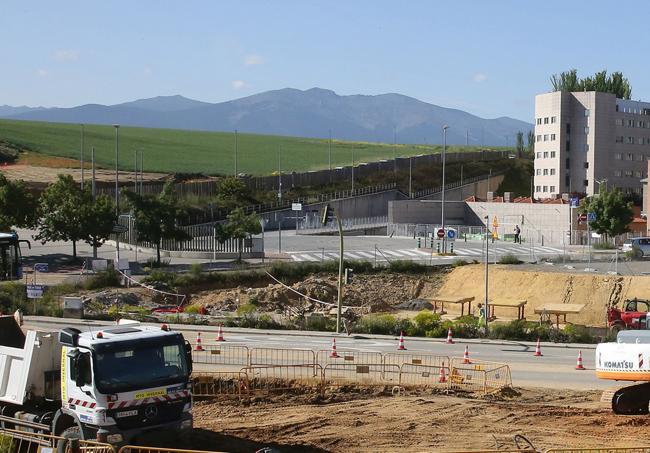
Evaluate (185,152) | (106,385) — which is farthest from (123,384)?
(185,152)

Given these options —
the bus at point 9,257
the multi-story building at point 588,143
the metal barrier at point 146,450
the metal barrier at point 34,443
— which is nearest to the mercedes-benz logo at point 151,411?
the metal barrier at point 146,450

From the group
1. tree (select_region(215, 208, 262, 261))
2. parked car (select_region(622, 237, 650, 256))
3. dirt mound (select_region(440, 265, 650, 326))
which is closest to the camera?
dirt mound (select_region(440, 265, 650, 326))

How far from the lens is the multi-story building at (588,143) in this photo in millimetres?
96312

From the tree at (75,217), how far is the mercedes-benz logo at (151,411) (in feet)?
137

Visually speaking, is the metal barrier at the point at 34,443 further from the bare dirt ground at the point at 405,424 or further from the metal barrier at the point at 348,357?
the metal barrier at the point at 348,357

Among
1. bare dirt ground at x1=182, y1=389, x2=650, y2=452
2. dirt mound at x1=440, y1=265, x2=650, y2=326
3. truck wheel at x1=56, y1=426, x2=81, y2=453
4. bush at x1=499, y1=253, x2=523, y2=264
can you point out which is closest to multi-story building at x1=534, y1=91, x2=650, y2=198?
bush at x1=499, y1=253, x2=523, y2=264

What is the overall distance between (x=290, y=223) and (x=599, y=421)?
66239 mm

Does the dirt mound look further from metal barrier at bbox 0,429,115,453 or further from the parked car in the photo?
metal barrier at bbox 0,429,115,453

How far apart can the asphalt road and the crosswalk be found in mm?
25292

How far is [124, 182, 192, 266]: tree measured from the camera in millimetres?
57094

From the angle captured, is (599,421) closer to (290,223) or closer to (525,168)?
(290,223)

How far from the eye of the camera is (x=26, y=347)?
16.8 m

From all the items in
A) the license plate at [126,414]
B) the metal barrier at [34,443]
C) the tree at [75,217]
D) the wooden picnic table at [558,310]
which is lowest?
the wooden picnic table at [558,310]

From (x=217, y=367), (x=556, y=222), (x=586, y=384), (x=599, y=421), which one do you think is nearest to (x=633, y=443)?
(x=599, y=421)
